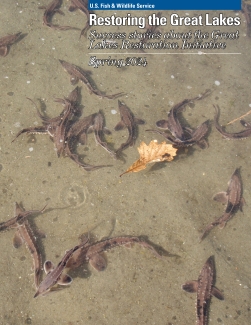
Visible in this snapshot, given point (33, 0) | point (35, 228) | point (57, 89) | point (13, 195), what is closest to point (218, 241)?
point (35, 228)

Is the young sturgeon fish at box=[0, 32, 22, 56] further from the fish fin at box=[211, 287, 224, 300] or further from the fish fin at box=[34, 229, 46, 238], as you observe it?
the fish fin at box=[211, 287, 224, 300]

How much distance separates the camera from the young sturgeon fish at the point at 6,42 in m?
7.64

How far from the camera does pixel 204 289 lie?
525 centimetres

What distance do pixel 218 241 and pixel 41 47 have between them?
601cm

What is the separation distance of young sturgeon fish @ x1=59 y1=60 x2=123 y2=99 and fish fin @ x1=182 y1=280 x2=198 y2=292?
13.6 ft

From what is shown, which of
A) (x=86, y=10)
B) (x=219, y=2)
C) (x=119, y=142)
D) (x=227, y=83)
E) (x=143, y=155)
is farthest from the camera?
(x=219, y=2)

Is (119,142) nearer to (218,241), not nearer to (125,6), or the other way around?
(218,241)

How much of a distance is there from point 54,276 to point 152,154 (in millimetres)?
2758

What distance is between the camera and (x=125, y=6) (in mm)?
8938

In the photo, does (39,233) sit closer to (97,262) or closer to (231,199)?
(97,262)

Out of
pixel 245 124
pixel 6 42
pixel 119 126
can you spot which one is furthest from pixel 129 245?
pixel 6 42

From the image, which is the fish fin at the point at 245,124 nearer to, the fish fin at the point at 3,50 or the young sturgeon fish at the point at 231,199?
the young sturgeon fish at the point at 231,199

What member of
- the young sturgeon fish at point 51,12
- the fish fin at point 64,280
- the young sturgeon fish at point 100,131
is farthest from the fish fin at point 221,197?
the young sturgeon fish at point 51,12

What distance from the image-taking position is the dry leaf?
6.12 metres
